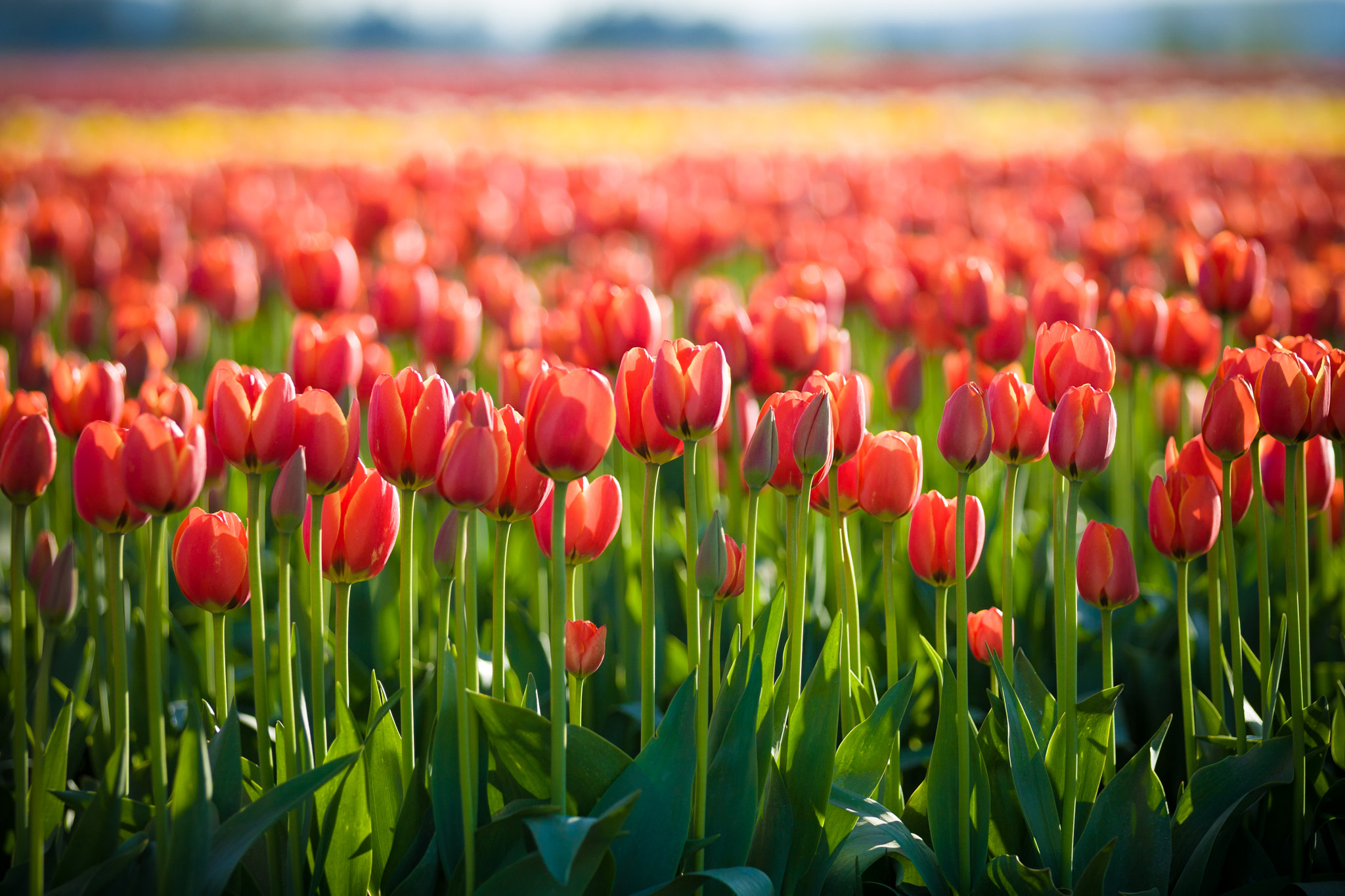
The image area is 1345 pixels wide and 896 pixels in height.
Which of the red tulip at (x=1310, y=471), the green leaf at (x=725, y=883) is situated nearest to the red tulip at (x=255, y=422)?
the green leaf at (x=725, y=883)

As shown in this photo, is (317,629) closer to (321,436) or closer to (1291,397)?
(321,436)

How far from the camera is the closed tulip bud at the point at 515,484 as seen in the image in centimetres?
124

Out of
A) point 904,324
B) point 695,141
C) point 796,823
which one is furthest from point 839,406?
point 695,141

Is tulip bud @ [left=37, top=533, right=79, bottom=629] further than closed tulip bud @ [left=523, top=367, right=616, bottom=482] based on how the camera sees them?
Yes

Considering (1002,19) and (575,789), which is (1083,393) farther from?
(1002,19)

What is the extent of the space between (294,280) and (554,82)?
2244 centimetres

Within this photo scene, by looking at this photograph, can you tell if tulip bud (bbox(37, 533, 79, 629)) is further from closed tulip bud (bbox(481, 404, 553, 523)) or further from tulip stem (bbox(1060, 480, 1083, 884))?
tulip stem (bbox(1060, 480, 1083, 884))

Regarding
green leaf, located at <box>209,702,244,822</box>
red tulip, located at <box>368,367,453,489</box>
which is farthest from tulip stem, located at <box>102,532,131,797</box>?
red tulip, located at <box>368,367,453,489</box>

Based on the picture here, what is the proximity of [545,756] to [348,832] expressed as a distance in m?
0.27

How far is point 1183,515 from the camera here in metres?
1.44

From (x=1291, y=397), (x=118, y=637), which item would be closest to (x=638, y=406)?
(x=118, y=637)

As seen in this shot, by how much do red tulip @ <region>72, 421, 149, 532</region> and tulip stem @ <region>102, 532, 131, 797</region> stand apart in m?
0.04

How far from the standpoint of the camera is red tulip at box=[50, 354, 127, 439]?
1538mm

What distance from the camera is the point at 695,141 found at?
1176cm
